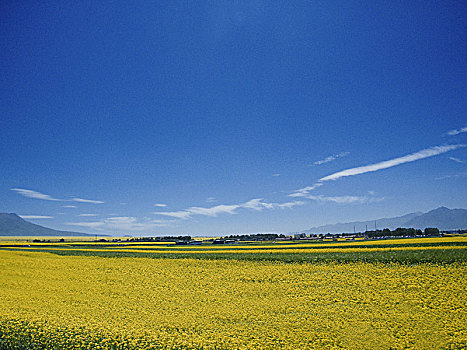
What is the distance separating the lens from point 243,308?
17.6 metres

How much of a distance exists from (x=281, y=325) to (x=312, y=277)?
391 inches

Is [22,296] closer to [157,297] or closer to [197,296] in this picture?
[157,297]

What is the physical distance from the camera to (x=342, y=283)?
21719 mm

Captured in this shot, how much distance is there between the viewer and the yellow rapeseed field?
12.8 metres

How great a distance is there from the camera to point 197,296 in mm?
20672

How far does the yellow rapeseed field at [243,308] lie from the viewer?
41.9 ft

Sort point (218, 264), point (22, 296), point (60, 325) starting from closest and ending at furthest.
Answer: point (60, 325)
point (22, 296)
point (218, 264)

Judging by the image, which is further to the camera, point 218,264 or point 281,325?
point 218,264

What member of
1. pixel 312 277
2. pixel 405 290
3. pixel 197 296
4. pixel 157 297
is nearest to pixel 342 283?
pixel 312 277

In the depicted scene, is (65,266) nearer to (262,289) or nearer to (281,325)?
(262,289)

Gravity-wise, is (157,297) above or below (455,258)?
below

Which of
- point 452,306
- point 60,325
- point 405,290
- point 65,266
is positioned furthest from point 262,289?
point 65,266

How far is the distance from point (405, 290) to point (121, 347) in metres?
18.3

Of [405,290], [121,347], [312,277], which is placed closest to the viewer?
[121,347]
